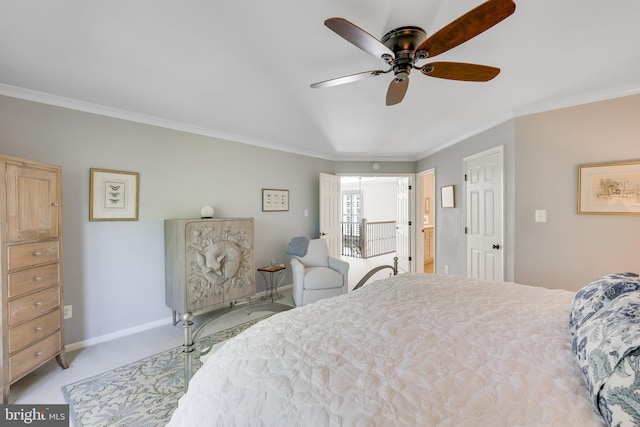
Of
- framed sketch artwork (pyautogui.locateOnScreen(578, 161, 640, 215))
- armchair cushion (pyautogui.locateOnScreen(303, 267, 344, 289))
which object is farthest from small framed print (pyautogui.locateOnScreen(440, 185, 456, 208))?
armchair cushion (pyautogui.locateOnScreen(303, 267, 344, 289))

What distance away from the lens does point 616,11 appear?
146 centimetres

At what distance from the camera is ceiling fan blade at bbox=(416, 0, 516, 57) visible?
3.46 ft

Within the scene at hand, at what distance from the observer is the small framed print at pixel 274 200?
4.17 metres

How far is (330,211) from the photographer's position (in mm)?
4930

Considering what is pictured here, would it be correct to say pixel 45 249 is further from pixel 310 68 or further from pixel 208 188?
pixel 310 68

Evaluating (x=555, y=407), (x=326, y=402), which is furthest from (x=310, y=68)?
(x=555, y=407)

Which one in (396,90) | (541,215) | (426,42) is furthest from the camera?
(541,215)

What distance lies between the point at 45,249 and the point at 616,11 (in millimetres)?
4050

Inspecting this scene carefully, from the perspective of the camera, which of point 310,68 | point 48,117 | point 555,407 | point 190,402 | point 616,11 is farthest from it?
point 48,117

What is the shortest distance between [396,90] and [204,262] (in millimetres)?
2556

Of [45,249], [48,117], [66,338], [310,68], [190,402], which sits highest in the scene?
[310,68]

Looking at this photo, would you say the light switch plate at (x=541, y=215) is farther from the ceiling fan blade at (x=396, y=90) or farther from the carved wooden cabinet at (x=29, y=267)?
the carved wooden cabinet at (x=29, y=267)

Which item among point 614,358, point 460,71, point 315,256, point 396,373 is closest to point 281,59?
point 460,71

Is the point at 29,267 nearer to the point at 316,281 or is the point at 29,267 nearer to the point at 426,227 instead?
the point at 316,281
